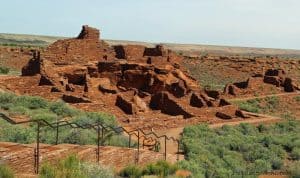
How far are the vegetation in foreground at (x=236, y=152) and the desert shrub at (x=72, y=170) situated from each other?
171 inches

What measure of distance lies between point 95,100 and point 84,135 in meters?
9.07

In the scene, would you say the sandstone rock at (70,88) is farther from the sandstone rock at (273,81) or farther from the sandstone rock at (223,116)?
the sandstone rock at (273,81)

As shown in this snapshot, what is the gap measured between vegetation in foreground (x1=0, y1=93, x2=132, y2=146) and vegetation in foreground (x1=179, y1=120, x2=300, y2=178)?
254 centimetres

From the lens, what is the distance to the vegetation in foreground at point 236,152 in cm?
1364

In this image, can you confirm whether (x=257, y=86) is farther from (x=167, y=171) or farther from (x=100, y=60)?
(x=167, y=171)

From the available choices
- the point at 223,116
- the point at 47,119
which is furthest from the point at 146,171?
the point at 223,116

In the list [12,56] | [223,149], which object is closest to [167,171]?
[223,149]

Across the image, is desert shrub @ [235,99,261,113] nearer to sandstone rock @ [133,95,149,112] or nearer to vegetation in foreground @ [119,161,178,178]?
sandstone rock @ [133,95,149,112]

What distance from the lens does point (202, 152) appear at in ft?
50.6

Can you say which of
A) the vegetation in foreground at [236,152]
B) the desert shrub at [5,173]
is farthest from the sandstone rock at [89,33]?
the desert shrub at [5,173]

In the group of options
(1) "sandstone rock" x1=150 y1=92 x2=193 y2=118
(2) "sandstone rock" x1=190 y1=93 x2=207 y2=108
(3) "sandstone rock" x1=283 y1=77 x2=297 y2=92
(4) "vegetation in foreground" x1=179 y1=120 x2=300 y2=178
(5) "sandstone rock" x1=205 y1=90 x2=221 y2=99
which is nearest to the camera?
(4) "vegetation in foreground" x1=179 y1=120 x2=300 y2=178

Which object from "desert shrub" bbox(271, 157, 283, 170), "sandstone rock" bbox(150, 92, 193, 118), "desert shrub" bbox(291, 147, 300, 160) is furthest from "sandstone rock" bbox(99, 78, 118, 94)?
"desert shrub" bbox(271, 157, 283, 170)

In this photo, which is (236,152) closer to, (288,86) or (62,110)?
(62,110)

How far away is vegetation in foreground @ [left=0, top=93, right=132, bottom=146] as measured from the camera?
12.5 m
